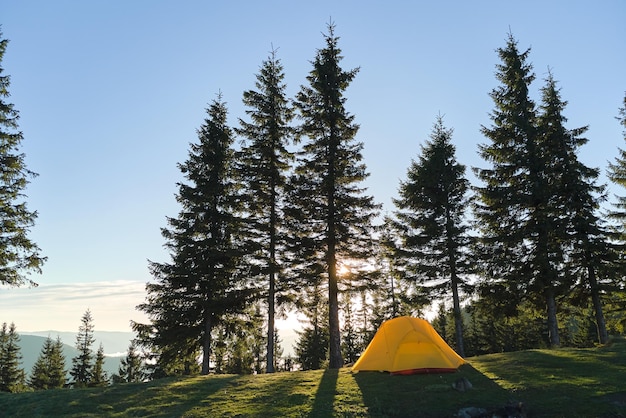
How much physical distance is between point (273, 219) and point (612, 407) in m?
16.5

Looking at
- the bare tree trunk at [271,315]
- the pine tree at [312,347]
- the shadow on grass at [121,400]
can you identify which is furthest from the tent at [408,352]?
the pine tree at [312,347]

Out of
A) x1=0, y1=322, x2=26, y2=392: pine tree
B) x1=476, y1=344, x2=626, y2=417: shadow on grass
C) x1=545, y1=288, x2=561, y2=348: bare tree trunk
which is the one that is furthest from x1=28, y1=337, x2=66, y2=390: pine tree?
x1=545, y1=288, x2=561, y2=348: bare tree trunk

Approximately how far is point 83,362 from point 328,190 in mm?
48681

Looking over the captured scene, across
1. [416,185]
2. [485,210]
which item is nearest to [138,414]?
[416,185]

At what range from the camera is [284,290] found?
847 inches

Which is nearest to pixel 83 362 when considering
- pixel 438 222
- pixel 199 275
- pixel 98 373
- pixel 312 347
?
pixel 98 373

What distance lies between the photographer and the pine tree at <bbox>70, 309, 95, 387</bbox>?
163 ft

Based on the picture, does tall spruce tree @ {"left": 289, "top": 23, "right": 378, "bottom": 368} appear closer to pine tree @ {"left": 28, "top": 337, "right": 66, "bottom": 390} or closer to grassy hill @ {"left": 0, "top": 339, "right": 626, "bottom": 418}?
grassy hill @ {"left": 0, "top": 339, "right": 626, "bottom": 418}

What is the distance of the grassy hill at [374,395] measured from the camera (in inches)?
380

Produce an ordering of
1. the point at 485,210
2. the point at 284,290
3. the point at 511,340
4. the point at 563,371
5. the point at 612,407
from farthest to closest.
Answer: the point at 511,340
the point at 485,210
the point at 284,290
the point at 563,371
the point at 612,407

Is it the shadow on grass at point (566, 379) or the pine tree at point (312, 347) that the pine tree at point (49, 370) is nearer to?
the pine tree at point (312, 347)

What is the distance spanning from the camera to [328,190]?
70.2 feet

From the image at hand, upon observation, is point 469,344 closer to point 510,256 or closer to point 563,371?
point 510,256

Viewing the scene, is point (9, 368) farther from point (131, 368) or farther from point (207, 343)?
point (207, 343)
